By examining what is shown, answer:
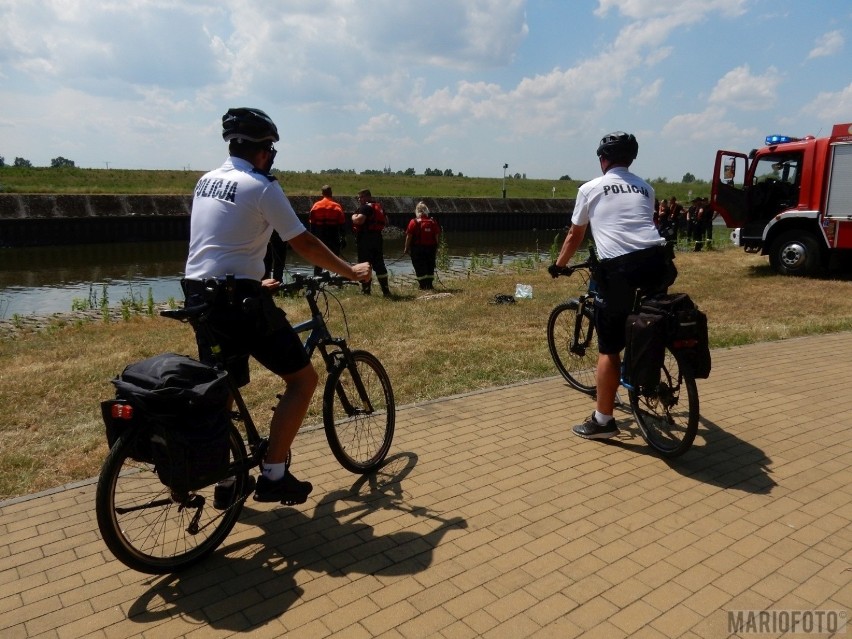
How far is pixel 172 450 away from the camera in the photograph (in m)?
2.94

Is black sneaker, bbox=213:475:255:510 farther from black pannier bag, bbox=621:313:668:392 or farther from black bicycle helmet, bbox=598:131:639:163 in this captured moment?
black bicycle helmet, bbox=598:131:639:163

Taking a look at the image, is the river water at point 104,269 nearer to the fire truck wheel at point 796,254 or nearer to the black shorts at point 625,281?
the fire truck wheel at point 796,254

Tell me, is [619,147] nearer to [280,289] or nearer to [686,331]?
[686,331]

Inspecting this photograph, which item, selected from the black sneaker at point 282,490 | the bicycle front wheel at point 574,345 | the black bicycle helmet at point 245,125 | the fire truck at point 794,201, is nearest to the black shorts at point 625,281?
the bicycle front wheel at point 574,345

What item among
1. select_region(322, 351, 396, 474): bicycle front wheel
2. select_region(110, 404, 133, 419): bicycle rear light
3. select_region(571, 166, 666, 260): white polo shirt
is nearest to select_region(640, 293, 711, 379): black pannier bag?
select_region(571, 166, 666, 260): white polo shirt

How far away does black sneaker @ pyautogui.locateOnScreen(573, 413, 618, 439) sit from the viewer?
4898 mm

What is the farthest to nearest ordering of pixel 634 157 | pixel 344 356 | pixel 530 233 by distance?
pixel 530 233
pixel 634 157
pixel 344 356

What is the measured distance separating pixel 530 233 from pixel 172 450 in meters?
40.6

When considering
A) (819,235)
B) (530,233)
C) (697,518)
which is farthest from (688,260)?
(530,233)

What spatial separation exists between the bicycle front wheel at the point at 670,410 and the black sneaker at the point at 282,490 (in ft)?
7.79

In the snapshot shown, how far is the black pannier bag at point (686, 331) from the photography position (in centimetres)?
430

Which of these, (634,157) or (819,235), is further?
(819,235)

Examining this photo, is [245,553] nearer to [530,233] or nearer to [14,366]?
[14,366]

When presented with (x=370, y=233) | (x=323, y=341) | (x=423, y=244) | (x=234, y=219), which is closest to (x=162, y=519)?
(x=323, y=341)
